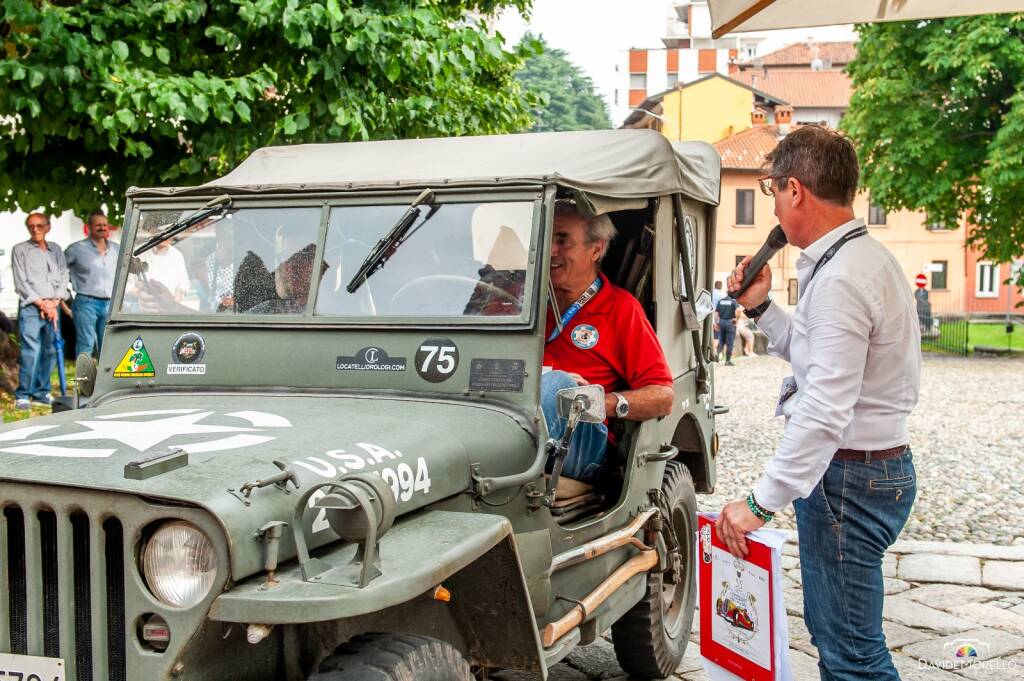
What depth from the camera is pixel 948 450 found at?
12320 millimetres

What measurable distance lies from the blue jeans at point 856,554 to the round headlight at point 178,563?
68.5 inches

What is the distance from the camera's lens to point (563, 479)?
438 centimetres

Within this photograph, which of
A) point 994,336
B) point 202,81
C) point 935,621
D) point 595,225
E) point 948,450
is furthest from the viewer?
point 994,336

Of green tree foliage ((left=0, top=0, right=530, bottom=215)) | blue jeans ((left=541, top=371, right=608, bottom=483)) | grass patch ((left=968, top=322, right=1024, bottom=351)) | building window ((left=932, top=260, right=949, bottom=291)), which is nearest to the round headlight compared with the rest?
blue jeans ((left=541, top=371, right=608, bottom=483))

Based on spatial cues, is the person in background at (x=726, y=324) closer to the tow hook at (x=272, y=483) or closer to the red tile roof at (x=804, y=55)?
the tow hook at (x=272, y=483)

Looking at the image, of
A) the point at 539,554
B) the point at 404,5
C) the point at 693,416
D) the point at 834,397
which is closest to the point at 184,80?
the point at 404,5

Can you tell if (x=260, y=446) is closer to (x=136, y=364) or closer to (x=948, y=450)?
(x=136, y=364)

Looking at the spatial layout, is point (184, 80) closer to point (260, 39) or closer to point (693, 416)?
point (260, 39)

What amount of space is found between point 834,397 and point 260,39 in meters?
8.36

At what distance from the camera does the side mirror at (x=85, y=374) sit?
172 inches

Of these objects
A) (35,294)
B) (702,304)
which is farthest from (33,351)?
(702,304)

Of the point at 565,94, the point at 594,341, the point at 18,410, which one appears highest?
the point at 565,94

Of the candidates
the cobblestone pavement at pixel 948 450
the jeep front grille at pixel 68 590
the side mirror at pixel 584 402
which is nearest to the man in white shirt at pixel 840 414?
the side mirror at pixel 584 402

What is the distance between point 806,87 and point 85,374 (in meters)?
66.3
